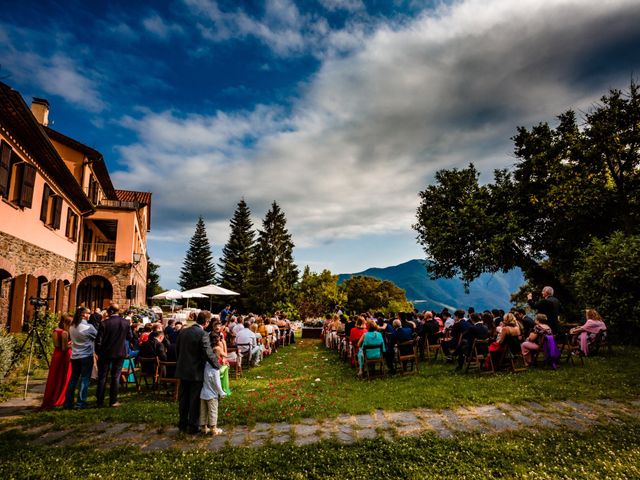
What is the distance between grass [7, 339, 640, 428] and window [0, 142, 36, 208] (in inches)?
301

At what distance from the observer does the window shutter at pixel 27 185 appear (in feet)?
41.5

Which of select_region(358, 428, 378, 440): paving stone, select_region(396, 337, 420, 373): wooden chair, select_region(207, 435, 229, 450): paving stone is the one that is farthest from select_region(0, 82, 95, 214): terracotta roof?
select_region(396, 337, 420, 373): wooden chair

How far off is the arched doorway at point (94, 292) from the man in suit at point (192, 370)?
22721 millimetres

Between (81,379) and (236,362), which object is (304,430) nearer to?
(81,379)

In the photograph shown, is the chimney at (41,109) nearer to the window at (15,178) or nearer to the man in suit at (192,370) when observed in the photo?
the window at (15,178)

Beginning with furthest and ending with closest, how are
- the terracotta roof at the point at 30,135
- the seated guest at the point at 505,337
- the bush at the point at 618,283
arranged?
1. the bush at the point at 618,283
2. the terracotta roof at the point at 30,135
3. the seated guest at the point at 505,337

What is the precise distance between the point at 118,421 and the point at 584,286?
→ 613 inches

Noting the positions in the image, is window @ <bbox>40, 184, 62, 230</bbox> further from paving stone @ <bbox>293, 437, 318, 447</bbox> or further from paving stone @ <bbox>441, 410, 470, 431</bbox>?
paving stone @ <bbox>441, 410, 470, 431</bbox>

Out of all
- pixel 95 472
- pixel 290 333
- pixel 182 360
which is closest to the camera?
pixel 95 472

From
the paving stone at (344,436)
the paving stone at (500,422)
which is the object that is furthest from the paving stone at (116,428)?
the paving stone at (500,422)

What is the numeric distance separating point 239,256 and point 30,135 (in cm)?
4254

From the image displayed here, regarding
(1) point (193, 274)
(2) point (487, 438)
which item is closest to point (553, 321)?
(2) point (487, 438)

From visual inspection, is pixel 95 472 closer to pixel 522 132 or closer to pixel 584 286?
pixel 584 286

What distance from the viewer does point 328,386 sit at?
9.22 metres
